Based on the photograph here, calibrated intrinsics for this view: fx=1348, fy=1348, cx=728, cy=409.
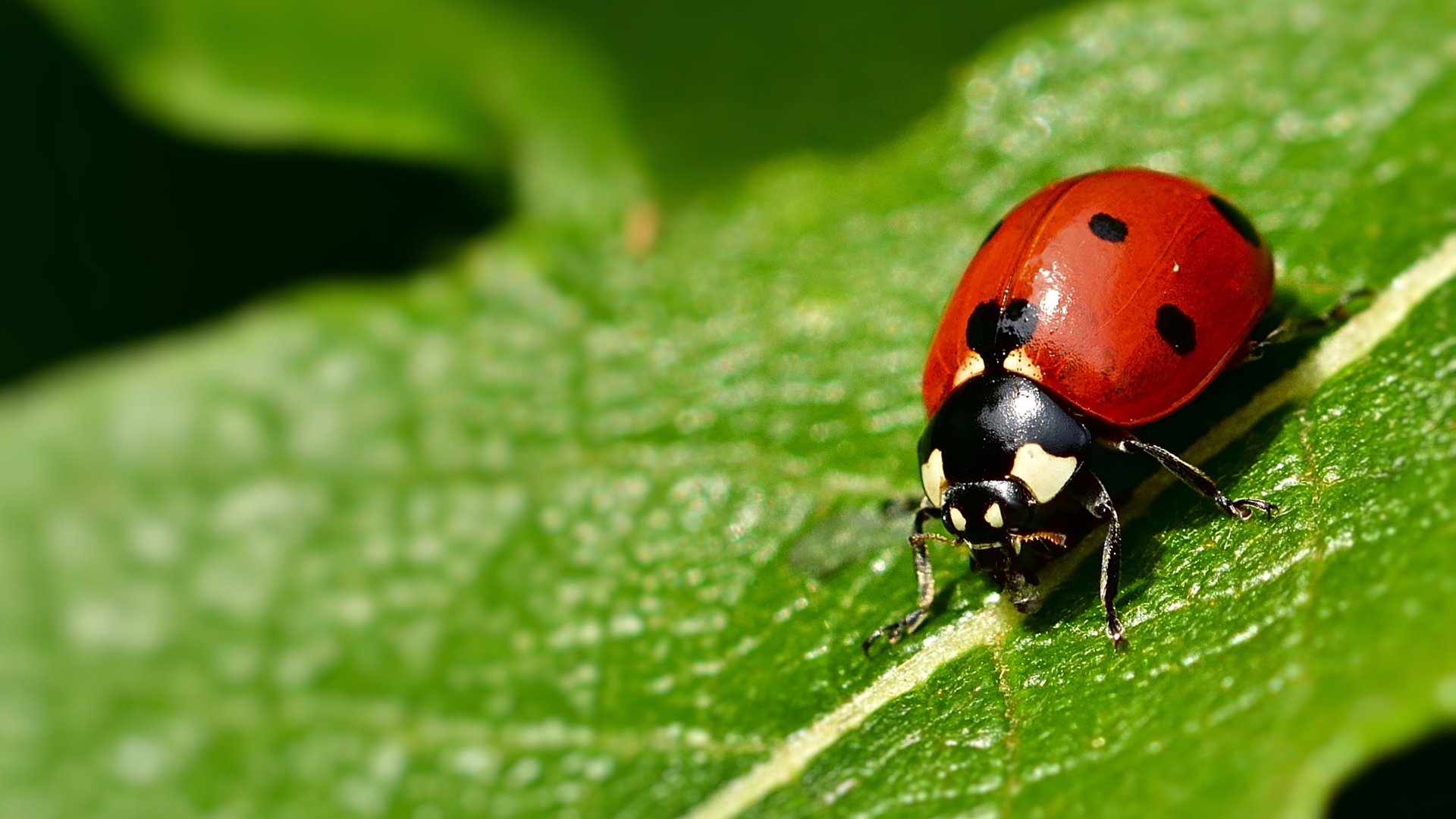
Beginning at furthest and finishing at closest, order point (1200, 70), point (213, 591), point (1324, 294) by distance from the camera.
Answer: point (213, 591), point (1200, 70), point (1324, 294)

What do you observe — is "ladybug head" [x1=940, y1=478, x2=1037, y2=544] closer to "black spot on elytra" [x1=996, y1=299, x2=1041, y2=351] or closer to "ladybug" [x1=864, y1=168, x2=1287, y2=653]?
"ladybug" [x1=864, y1=168, x2=1287, y2=653]

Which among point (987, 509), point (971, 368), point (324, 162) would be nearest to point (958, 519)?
point (987, 509)

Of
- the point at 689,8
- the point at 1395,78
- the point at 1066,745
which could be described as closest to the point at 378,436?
the point at 689,8

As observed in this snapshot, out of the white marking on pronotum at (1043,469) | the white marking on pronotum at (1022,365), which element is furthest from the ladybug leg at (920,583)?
the white marking on pronotum at (1022,365)

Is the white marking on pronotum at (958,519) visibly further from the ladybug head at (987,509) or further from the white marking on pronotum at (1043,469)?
the white marking on pronotum at (1043,469)

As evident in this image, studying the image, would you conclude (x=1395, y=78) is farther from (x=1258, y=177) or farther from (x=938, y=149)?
(x=938, y=149)

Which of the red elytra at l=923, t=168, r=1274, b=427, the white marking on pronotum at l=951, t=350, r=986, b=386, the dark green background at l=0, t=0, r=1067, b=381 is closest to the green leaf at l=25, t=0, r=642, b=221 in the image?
the dark green background at l=0, t=0, r=1067, b=381
